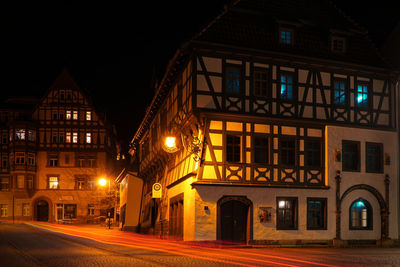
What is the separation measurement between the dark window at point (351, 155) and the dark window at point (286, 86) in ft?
13.6

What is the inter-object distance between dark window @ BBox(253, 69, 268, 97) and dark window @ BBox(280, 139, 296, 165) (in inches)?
107

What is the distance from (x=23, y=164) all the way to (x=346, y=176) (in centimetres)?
4573

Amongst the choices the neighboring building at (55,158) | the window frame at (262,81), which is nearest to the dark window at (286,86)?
the window frame at (262,81)

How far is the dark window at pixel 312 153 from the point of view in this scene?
26.0 metres

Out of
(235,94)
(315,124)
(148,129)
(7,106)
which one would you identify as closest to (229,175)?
(235,94)

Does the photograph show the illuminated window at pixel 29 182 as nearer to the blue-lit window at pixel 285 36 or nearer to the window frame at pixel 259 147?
the window frame at pixel 259 147

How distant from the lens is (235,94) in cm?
2455

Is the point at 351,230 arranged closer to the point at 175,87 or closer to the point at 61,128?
the point at 175,87

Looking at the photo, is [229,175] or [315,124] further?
[315,124]

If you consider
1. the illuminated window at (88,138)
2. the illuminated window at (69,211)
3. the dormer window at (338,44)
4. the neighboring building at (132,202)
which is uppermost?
the dormer window at (338,44)

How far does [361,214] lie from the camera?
2688cm

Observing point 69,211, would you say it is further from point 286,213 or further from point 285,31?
point 285,31

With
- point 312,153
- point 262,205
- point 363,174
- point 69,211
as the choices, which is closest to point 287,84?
point 312,153

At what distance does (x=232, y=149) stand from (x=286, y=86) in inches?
182
